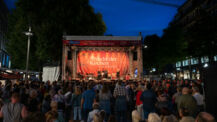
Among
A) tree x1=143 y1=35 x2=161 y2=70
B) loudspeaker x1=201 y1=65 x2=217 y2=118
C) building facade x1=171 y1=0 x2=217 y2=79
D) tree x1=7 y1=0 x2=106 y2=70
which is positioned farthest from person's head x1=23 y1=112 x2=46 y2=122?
tree x1=143 y1=35 x2=161 y2=70

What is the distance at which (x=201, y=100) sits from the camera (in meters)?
6.20

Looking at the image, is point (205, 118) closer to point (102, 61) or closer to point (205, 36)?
point (102, 61)

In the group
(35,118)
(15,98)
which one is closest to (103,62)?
(15,98)

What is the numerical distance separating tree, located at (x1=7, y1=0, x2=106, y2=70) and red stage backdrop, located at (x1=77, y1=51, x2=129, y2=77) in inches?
142

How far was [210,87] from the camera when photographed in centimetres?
382

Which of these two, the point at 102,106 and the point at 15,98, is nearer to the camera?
the point at 15,98

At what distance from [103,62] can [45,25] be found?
8.69 metres

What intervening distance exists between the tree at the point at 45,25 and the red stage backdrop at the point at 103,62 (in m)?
3.60

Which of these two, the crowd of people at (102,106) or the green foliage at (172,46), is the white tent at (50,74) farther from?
the green foliage at (172,46)

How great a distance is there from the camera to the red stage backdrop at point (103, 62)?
2266 centimetres

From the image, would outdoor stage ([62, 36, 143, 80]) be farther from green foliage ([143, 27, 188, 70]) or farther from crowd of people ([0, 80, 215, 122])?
crowd of people ([0, 80, 215, 122])

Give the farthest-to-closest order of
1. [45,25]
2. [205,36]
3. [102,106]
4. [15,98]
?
[205,36], [45,25], [102,106], [15,98]

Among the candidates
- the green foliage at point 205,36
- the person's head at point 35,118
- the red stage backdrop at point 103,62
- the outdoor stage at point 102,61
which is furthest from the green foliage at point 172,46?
the person's head at point 35,118

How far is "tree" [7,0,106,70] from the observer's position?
2195 cm
